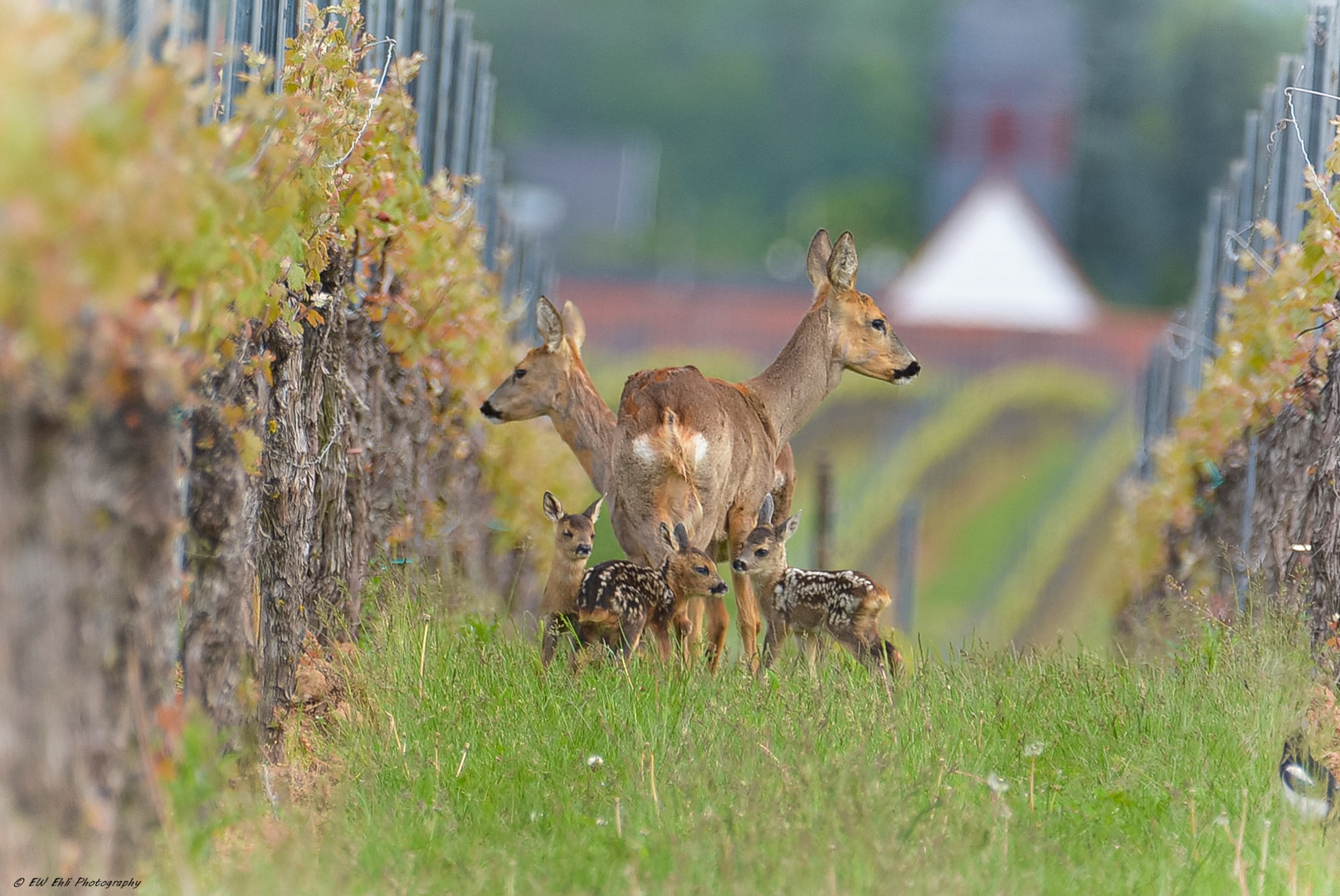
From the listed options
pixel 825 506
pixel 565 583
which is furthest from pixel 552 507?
pixel 825 506

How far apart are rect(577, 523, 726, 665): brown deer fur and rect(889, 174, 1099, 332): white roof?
45317mm

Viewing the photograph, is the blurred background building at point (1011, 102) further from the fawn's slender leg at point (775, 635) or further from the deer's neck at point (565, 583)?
the deer's neck at point (565, 583)

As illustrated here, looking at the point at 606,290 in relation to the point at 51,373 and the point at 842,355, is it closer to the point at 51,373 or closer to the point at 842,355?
the point at 842,355

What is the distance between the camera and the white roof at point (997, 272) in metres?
52.6

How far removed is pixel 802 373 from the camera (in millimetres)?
8297

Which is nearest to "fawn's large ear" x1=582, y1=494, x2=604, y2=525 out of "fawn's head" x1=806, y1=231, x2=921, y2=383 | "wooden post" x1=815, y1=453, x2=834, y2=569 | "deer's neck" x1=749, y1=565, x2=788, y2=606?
"deer's neck" x1=749, y1=565, x2=788, y2=606

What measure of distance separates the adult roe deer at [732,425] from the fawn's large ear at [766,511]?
38mm

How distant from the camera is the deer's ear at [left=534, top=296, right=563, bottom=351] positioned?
8344 millimetres

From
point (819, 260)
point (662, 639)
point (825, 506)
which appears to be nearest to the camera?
point (662, 639)

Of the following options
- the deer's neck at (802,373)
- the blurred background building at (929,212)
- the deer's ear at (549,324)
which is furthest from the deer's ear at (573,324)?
the blurred background building at (929,212)

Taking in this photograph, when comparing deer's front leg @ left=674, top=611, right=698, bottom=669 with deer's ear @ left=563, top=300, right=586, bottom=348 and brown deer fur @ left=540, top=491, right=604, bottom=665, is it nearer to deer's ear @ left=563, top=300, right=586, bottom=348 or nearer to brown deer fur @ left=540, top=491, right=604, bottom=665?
brown deer fur @ left=540, top=491, right=604, bottom=665

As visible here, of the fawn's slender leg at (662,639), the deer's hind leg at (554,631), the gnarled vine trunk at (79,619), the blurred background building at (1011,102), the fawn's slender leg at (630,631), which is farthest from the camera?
the blurred background building at (1011,102)

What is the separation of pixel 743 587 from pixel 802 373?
1065 mm

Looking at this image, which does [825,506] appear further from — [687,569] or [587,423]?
[687,569]
